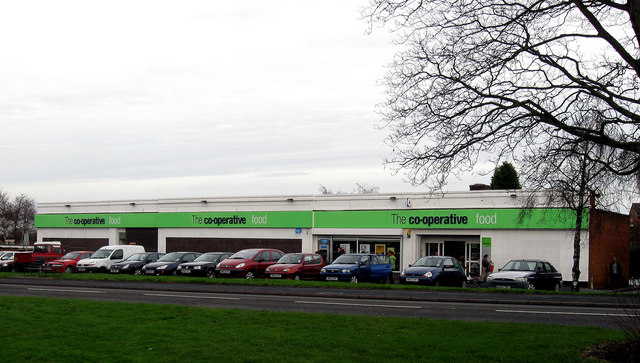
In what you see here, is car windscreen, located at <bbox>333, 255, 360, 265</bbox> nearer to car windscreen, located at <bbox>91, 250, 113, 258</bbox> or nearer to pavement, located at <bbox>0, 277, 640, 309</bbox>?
pavement, located at <bbox>0, 277, 640, 309</bbox>

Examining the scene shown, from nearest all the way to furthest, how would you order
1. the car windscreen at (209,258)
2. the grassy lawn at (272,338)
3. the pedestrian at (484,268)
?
the grassy lawn at (272,338), the car windscreen at (209,258), the pedestrian at (484,268)

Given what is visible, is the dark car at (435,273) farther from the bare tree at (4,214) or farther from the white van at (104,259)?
the bare tree at (4,214)

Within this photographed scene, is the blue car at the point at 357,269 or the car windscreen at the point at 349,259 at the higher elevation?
the car windscreen at the point at 349,259

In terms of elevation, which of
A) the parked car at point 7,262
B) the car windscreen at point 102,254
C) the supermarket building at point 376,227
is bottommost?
the parked car at point 7,262

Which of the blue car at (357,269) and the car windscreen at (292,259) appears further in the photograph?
the car windscreen at (292,259)

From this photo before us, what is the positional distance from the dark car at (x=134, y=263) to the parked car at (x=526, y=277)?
1870 centimetres

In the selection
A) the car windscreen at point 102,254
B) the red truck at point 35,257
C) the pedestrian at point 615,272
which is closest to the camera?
the pedestrian at point 615,272

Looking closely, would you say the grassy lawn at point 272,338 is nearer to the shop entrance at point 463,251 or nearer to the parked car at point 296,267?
the parked car at point 296,267

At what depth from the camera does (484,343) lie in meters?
9.70

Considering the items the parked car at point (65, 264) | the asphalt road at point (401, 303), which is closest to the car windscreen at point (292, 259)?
the asphalt road at point (401, 303)

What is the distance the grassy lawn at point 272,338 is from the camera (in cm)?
890

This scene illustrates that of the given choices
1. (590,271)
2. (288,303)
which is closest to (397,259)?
(590,271)

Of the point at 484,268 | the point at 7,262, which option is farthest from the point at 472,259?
the point at 7,262

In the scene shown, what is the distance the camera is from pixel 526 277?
86.6 feet
